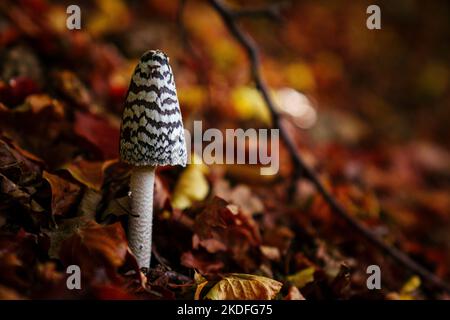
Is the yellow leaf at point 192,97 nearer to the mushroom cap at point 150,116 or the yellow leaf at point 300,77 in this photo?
the mushroom cap at point 150,116

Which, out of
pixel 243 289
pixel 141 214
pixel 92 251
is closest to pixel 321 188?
pixel 243 289

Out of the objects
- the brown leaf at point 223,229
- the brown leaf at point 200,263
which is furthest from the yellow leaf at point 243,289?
the brown leaf at point 223,229

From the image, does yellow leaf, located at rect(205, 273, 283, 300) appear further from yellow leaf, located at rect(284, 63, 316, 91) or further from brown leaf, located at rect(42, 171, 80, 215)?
yellow leaf, located at rect(284, 63, 316, 91)

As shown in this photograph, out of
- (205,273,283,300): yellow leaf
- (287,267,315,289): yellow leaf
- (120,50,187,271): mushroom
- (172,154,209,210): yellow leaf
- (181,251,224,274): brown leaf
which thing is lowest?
(287,267,315,289): yellow leaf

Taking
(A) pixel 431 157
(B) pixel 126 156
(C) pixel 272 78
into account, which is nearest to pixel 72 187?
(B) pixel 126 156

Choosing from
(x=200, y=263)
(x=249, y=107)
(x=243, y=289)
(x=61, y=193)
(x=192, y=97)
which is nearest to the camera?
(x=243, y=289)

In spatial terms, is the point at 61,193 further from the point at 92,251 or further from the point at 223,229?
the point at 223,229

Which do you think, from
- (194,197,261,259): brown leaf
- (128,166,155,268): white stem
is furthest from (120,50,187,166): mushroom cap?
(194,197,261,259): brown leaf
